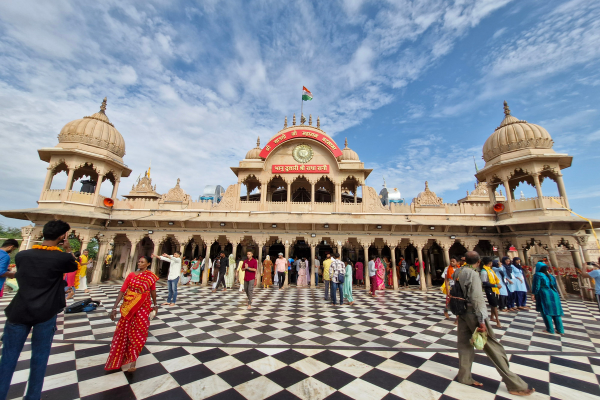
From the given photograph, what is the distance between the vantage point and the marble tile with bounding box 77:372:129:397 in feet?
9.47

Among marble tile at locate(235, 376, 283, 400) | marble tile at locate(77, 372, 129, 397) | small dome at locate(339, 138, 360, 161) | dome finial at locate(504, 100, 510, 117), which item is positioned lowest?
marble tile at locate(235, 376, 283, 400)

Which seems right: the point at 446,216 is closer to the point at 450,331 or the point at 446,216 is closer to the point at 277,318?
the point at 450,331

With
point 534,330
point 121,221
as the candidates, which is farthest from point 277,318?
point 121,221

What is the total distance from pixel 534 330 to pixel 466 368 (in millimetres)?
4153

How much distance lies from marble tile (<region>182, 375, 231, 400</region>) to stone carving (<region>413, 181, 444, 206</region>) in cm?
1297

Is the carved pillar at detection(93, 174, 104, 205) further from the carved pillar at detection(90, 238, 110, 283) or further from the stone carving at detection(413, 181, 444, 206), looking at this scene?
the stone carving at detection(413, 181, 444, 206)

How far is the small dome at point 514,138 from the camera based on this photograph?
40.1ft

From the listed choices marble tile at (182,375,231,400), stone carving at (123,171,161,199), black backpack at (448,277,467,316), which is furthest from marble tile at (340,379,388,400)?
stone carving at (123,171,161,199)

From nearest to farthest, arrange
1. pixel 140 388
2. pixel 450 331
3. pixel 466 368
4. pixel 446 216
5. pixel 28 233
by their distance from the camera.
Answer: pixel 140 388 < pixel 466 368 < pixel 450 331 < pixel 28 233 < pixel 446 216

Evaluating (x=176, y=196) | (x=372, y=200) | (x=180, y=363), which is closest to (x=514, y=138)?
(x=372, y=200)

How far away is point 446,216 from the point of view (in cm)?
1307

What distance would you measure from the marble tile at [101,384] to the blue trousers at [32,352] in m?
0.51

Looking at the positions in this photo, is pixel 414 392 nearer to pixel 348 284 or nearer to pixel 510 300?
pixel 348 284

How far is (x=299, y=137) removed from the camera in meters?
14.9
